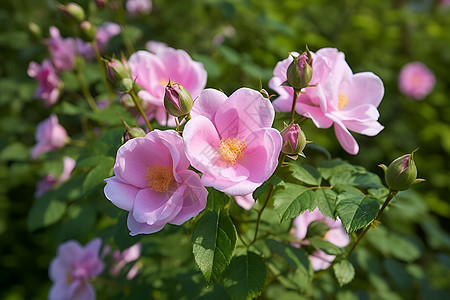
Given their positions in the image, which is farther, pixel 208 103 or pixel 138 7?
pixel 138 7

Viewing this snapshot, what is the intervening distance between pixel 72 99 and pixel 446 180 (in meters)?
3.60

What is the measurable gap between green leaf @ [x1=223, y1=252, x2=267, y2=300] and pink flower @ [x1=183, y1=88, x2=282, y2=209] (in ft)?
0.81

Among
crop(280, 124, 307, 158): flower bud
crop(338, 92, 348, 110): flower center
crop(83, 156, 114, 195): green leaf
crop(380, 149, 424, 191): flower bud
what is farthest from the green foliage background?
crop(280, 124, 307, 158): flower bud

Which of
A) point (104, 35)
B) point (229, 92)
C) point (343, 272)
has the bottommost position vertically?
point (229, 92)

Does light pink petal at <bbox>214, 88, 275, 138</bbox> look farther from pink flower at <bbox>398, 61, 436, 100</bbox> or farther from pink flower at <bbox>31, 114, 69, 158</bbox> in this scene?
pink flower at <bbox>398, 61, 436, 100</bbox>

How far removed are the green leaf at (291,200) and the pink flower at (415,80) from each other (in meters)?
3.57

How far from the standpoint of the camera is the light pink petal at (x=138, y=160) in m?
0.91

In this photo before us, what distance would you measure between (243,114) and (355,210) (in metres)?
0.36

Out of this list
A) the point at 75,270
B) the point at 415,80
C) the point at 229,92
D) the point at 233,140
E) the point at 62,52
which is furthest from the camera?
the point at 415,80

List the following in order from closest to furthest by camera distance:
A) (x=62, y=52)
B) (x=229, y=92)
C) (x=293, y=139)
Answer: (x=293, y=139) < (x=62, y=52) < (x=229, y=92)

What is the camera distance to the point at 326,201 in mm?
1001

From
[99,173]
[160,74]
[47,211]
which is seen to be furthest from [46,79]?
[99,173]

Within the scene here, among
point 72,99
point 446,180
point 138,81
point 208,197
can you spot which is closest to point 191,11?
point 72,99

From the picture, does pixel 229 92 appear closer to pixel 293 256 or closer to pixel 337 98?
pixel 337 98
